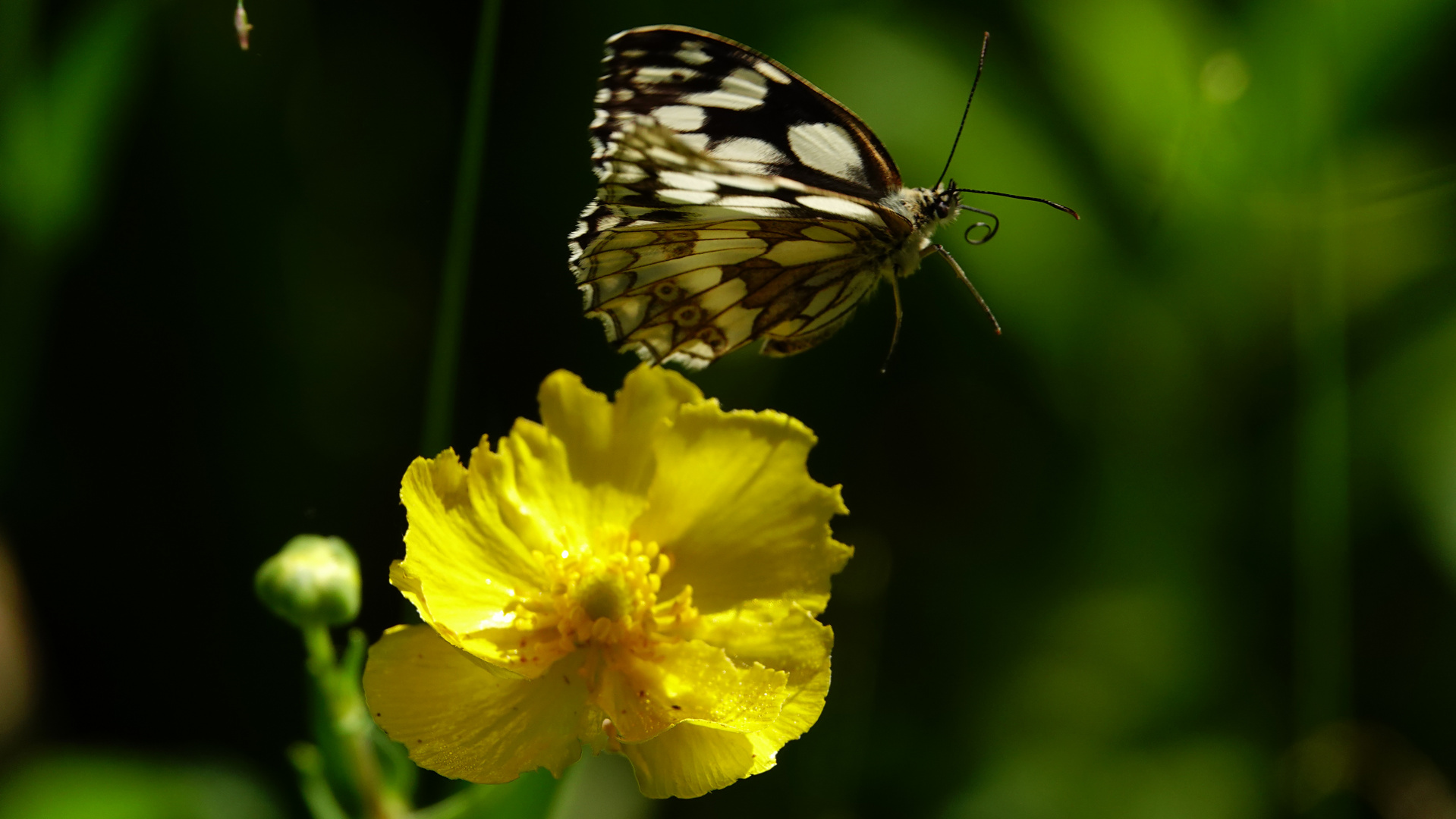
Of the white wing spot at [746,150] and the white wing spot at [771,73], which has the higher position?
the white wing spot at [771,73]

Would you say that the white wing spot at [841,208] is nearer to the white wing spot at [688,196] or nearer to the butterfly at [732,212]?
the butterfly at [732,212]

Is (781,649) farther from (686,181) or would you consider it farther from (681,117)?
(681,117)

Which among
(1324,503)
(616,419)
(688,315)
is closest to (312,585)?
(616,419)

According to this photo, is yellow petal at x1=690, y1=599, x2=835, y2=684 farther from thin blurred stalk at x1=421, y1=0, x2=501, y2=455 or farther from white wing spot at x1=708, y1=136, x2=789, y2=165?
white wing spot at x1=708, y1=136, x2=789, y2=165

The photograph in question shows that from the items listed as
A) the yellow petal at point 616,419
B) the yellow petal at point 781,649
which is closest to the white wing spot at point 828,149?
the yellow petal at point 616,419

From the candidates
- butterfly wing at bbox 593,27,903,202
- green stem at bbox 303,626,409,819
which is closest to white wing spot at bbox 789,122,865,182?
butterfly wing at bbox 593,27,903,202

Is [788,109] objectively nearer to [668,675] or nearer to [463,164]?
[463,164]

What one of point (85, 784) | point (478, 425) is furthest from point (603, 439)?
point (85, 784)
